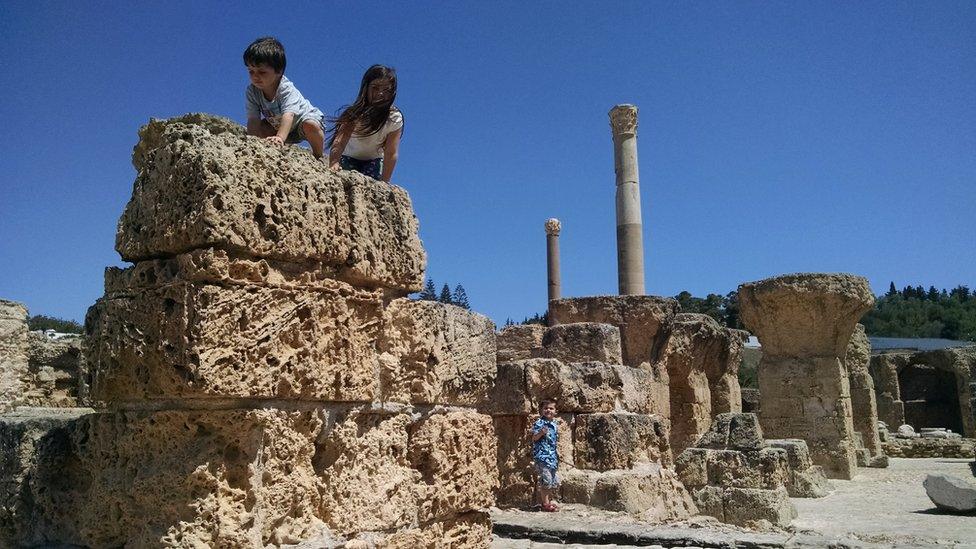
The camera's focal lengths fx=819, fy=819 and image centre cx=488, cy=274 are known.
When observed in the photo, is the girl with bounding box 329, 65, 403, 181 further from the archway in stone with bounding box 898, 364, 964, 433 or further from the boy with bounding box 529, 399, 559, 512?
the archway in stone with bounding box 898, 364, 964, 433

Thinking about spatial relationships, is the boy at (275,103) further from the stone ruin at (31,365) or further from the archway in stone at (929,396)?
the archway in stone at (929,396)

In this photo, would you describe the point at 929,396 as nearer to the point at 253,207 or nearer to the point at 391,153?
the point at 391,153

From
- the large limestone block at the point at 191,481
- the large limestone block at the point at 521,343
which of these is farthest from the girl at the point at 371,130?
the large limestone block at the point at 521,343

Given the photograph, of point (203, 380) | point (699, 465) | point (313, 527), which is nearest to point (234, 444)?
point (203, 380)

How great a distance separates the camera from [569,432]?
24.6 feet

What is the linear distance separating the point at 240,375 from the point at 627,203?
59.0ft

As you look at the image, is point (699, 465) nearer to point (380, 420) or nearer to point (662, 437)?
point (662, 437)

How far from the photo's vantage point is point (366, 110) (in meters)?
4.11

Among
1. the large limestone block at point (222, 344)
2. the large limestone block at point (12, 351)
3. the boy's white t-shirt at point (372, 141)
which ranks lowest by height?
the large limestone block at point (222, 344)

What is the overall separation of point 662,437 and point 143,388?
6.07 meters

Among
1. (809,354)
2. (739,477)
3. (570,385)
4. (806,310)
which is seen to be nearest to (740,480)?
(739,477)

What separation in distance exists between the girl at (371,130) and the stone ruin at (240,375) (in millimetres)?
516

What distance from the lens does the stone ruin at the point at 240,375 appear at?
9.37 ft

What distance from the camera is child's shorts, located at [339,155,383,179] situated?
4.34 meters
